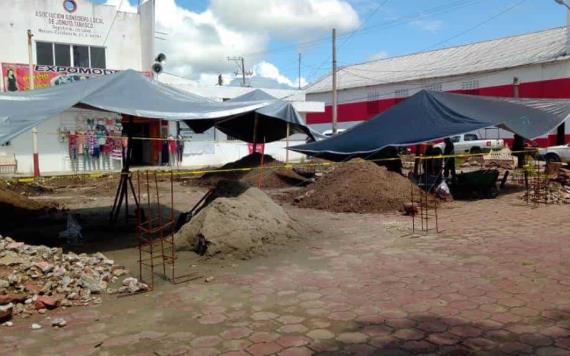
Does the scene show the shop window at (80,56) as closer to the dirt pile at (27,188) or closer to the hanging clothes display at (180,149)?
the hanging clothes display at (180,149)

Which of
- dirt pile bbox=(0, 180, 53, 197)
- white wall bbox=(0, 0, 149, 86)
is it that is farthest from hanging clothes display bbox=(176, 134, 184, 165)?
dirt pile bbox=(0, 180, 53, 197)

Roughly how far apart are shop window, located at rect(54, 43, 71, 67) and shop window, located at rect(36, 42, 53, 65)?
268 millimetres

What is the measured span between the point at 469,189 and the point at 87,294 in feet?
35.6

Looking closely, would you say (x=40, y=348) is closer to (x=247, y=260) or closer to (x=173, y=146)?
(x=247, y=260)

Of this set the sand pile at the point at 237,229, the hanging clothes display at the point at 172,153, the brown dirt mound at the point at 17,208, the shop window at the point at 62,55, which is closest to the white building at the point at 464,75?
the hanging clothes display at the point at 172,153

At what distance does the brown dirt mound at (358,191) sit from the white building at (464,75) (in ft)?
47.5

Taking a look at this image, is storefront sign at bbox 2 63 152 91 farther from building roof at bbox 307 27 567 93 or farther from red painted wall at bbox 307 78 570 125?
building roof at bbox 307 27 567 93

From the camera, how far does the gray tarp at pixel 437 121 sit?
559 inches

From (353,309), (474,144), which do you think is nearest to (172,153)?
(474,144)

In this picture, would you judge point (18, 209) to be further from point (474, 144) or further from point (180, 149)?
point (474, 144)

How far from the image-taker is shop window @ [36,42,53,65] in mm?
25203

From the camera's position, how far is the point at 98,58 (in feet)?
88.1

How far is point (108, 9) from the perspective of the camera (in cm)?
2686

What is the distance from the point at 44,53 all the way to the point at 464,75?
26.8 m
